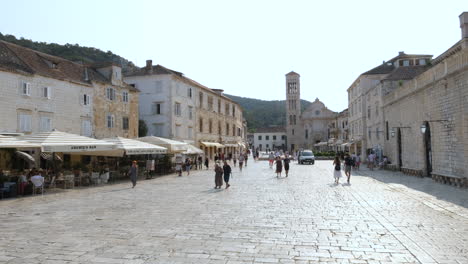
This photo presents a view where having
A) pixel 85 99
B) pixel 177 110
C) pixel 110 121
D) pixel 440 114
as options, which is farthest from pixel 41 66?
pixel 440 114

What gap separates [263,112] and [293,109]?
47626 millimetres

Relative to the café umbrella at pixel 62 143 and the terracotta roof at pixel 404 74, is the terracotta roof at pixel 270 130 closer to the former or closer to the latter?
the terracotta roof at pixel 404 74

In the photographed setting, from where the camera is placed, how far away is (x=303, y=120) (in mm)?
90750

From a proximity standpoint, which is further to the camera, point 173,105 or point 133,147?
point 173,105

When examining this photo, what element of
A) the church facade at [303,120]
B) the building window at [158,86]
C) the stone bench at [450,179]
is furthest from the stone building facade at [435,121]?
the church facade at [303,120]

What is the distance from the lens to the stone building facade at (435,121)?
52.2 ft

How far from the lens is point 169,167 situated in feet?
95.2

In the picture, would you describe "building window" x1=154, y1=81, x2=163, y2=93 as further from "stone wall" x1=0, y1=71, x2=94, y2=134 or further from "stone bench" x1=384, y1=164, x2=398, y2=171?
"stone bench" x1=384, y1=164, x2=398, y2=171

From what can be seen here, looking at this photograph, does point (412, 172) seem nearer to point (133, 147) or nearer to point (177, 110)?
point (133, 147)

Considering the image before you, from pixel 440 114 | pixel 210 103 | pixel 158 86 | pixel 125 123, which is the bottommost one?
pixel 440 114

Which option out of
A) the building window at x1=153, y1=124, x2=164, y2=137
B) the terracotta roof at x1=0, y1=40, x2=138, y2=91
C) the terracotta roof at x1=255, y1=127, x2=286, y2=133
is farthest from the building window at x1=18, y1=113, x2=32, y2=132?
the terracotta roof at x1=255, y1=127, x2=286, y2=133

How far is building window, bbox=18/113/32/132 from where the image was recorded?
22969 mm

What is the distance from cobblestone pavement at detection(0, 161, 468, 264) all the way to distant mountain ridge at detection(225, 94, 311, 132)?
4426 inches

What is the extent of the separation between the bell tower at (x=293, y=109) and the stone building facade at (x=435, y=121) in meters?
63.9
